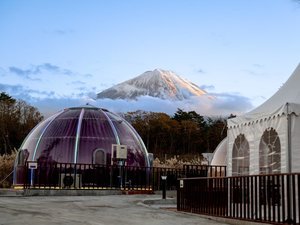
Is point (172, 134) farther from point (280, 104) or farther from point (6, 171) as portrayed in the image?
point (280, 104)

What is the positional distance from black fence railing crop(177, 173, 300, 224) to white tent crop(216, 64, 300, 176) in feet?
6.86

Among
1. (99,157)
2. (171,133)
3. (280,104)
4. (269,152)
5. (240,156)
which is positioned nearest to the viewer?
(269,152)

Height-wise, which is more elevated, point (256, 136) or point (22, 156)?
point (256, 136)

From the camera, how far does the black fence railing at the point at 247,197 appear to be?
9.09 metres

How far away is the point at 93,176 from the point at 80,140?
3.12m

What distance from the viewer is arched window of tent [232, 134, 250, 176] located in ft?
49.7

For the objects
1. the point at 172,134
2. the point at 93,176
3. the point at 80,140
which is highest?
the point at 172,134

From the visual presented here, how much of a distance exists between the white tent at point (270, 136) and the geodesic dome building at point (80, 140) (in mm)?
11495

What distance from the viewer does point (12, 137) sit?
2178 inches

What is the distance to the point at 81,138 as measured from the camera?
26.2 m

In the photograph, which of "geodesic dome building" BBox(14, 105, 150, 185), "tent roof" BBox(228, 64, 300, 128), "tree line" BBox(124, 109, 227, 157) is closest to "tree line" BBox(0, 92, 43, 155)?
"tree line" BBox(124, 109, 227, 157)

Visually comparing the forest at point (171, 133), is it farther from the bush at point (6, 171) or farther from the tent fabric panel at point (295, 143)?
the tent fabric panel at point (295, 143)

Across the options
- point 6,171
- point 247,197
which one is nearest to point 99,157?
point 6,171

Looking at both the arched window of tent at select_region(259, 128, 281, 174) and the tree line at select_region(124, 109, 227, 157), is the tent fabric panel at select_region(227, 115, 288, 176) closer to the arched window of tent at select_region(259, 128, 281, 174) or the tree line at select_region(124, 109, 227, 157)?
the arched window of tent at select_region(259, 128, 281, 174)
